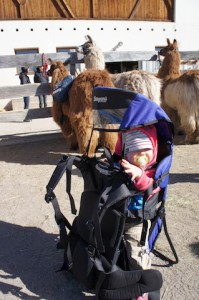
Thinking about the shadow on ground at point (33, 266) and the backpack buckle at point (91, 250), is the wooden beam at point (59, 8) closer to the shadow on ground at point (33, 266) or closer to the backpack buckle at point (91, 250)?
the shadow on ground at point (33, 266)

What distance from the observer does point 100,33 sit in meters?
15.6

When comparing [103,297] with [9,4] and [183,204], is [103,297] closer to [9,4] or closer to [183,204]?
[183,204]

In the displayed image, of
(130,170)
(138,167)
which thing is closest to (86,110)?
(138,167)

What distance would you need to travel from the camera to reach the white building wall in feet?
47.0

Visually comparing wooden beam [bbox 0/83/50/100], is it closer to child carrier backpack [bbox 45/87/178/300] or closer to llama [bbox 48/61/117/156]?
llama [bbox 48/61/117/156]

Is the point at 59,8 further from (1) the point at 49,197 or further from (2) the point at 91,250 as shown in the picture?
(2) the point at 91,250

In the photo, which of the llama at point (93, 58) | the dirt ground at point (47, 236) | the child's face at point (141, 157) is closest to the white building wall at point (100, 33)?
the llama at point (93, 58)

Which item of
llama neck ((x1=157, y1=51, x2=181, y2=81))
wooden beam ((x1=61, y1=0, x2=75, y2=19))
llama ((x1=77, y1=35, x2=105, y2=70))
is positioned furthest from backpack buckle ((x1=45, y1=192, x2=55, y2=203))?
wooden beam ((x1=61, y1=0, x2=75, y2=19))

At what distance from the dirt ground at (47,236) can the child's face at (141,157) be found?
902mm

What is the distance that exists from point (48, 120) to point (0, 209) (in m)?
6.91

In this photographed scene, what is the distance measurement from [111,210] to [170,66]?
4.96m

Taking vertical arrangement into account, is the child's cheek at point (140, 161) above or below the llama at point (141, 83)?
below

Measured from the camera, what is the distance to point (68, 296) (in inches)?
90.6

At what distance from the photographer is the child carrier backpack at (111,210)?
2012 mm
